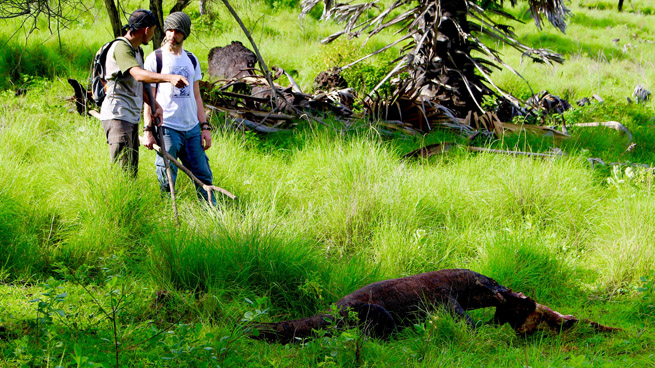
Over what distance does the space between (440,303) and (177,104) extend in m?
2.92

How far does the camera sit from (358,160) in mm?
5723

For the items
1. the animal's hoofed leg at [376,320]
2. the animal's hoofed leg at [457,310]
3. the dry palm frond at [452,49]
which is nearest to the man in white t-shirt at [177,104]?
the animal's hoofed leg at [376,320]

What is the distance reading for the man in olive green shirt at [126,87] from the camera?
4.72m

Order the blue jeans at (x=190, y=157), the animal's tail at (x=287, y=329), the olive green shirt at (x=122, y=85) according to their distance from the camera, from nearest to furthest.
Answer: the animal's tail at (x=287, y=329) < the olive green shirt at (x=122, y=85) < the blue jeans at (x=190, y=157)

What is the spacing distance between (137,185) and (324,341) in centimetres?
285

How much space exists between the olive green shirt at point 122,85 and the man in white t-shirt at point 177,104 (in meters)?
0.13

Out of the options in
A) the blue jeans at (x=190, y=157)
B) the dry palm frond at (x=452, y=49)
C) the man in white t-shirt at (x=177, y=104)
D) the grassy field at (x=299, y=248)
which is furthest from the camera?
the dry palm frond at (x=452, y=49)

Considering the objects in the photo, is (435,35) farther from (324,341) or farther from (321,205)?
(324,341)

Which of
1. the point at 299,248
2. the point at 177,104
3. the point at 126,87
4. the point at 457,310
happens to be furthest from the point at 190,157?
the point at 457,310

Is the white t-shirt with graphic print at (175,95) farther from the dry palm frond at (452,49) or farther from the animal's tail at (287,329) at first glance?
the dry palm frond at (452,49)

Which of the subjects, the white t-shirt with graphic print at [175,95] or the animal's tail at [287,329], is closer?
the animal's tail at [287,329]

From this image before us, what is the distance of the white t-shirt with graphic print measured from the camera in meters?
4.99

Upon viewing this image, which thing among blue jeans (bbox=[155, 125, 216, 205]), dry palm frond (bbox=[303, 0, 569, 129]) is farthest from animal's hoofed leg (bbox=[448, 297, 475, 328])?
dry palm frond (bbox=[303, 0, 569, 129])

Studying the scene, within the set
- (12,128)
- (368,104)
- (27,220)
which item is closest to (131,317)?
(27,220)
